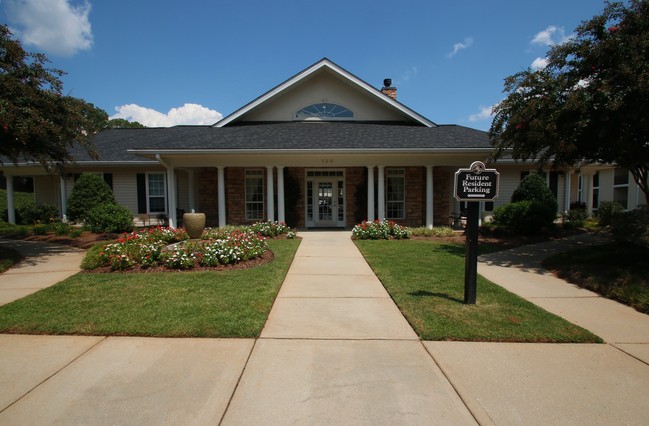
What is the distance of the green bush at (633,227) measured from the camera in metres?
6.49

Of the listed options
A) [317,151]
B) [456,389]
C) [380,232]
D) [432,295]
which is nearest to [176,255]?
[432,295]

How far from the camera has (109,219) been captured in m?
12.2

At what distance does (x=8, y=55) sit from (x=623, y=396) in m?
12.0

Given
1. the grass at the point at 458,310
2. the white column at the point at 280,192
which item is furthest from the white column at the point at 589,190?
the white column at the point at 280,192

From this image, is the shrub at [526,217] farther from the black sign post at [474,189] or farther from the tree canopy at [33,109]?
the tree canopy at [33,109]

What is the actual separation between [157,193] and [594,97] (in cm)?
1612

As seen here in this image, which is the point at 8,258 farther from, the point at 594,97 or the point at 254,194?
the point at 594,97

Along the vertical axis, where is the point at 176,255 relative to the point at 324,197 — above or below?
below

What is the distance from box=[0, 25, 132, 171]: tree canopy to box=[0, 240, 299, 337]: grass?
3.65 metres

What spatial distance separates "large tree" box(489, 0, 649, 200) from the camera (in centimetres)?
666

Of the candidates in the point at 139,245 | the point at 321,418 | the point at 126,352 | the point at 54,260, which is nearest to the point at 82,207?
the point at 54,260

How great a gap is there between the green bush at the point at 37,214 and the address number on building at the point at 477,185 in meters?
18.1

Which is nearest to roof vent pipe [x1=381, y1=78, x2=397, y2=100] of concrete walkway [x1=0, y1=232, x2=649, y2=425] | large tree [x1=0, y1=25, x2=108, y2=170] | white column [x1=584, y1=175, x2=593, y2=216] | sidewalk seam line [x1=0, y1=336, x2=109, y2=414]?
white column [x1=584, y1=175, x2=593, y2=216]

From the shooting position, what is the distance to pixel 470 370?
311cm
